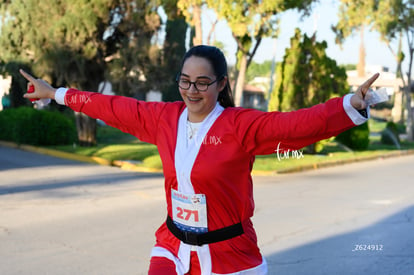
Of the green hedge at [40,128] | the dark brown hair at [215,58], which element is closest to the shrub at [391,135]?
the green hedge at [40,128]

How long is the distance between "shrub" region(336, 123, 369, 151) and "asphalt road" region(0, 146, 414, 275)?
7787mm

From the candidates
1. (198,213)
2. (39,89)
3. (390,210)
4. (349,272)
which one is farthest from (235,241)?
(390,210)

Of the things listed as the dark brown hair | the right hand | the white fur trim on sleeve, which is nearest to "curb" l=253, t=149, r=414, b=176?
the right hand

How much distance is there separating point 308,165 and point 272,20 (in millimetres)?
4689

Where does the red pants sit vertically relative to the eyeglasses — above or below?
below

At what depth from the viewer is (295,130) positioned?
2.83 metres

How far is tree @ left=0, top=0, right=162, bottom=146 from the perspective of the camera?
1850 cm

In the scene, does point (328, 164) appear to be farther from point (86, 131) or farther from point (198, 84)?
point (198, 84)

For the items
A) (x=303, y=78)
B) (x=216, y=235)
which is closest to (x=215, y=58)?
(x=216, y=235)

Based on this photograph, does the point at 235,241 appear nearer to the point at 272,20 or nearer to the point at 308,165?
the point at 308,165

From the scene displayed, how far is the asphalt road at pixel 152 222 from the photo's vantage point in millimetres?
6398

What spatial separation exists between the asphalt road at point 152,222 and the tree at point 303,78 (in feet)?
18.6

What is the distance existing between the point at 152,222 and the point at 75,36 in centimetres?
1153

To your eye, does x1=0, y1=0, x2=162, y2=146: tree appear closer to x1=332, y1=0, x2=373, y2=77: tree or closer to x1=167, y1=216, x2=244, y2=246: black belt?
x1=332, y1=0, x2=373, y2=77: tree
